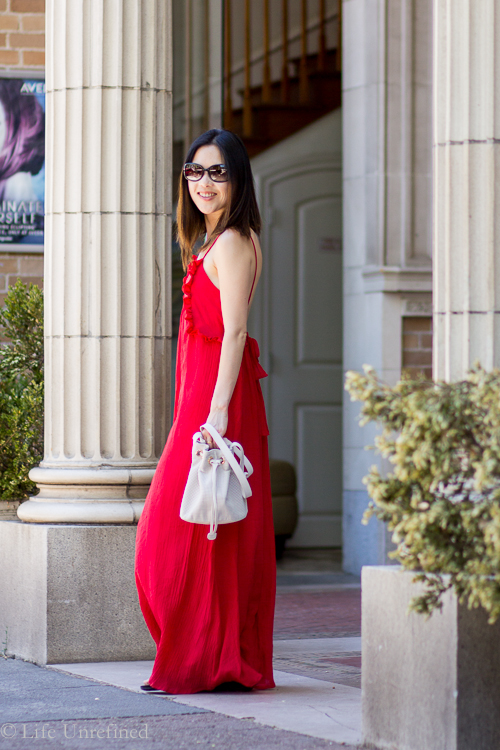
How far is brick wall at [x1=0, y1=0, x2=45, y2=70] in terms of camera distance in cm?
805

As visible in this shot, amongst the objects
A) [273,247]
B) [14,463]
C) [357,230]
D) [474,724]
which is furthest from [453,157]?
[273,247]

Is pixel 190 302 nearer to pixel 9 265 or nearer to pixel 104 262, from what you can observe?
pixel 104 262

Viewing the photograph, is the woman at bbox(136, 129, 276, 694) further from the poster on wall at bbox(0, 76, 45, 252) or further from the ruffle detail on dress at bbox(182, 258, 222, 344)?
the poster on wall at bbox(0, 76, 45, 252)

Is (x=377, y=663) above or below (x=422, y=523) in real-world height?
below

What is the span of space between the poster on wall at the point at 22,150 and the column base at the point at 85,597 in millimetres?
3304

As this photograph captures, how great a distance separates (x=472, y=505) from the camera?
313 cm

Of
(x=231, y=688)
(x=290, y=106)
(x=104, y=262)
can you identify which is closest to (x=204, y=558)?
(x=231, y=688)

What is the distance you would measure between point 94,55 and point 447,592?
10.1 feet

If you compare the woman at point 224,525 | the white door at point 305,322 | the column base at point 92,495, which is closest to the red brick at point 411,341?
the white door at point 305,322

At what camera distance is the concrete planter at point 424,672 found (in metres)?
3.39

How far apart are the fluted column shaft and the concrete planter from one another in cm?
187

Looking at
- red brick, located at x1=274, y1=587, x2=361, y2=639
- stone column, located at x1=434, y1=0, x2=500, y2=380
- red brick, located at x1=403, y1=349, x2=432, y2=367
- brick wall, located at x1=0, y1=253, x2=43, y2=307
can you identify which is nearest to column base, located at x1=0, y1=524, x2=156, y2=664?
red brick, located at x1=274, y1=587, x2=361, y2=639

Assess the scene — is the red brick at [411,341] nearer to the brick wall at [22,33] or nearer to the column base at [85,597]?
the brick wall at [22,33]

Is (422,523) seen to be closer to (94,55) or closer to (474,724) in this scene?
(474,724)
